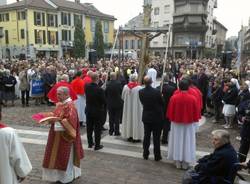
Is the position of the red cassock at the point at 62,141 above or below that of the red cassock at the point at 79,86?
below

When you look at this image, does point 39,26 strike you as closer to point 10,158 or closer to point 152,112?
point 152,112

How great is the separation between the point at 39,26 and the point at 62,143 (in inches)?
2072

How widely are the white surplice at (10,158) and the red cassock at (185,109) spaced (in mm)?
3903

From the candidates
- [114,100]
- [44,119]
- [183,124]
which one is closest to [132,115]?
[114,100]

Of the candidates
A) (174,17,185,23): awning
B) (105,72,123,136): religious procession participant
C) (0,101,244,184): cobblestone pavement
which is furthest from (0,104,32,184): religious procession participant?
(174,17,185,23): awning

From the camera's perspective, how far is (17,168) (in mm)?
3986

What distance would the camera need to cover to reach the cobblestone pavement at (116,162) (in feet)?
21.7

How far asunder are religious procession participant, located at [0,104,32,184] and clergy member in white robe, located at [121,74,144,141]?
544 centimetres

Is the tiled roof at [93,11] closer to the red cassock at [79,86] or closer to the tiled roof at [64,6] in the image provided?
the tiled roof at [64,6]

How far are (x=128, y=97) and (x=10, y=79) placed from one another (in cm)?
825

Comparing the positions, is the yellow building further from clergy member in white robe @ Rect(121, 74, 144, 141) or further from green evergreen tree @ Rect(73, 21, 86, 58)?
clergy member in white robe @ Rect(121, 74, 144, 141)

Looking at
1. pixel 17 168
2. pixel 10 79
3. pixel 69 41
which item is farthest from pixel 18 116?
pixel 69 41

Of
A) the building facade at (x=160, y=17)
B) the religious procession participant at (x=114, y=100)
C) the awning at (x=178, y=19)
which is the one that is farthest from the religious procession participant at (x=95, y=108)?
the building facade at (x=160, y=17)

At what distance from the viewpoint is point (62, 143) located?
6.05m
